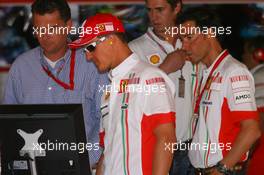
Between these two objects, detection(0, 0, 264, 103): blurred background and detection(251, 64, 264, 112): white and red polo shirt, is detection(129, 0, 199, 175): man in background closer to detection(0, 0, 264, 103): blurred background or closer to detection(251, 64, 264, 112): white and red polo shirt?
detection(251, 64, 264, 112): white and red polo shirt

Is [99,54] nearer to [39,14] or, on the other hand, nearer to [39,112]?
[39,112]

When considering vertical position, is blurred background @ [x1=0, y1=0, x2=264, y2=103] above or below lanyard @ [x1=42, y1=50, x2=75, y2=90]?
above

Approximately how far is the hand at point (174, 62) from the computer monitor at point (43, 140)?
1242mm

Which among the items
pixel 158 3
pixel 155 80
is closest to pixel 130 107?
pixel 155 80

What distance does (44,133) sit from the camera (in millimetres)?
2975

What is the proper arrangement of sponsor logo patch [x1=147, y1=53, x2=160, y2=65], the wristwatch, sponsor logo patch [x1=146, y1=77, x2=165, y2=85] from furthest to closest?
sponsor logo patch [x1=147, y1=53, x2=160, y2=65]
the wristwatch
sponsor logo patch [x1=146, y1=77, x2=165, y2=85]

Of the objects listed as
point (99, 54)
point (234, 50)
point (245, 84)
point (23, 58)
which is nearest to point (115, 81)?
point (99, 54)

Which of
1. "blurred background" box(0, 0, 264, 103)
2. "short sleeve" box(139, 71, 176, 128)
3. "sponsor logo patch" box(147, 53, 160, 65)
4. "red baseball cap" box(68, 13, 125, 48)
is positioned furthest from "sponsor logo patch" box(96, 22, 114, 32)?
"blurred background" box(0, 0, 264, 103)

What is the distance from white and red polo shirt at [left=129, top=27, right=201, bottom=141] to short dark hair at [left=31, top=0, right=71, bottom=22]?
0.60 m

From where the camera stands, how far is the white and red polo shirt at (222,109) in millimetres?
3391

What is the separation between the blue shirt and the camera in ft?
12.6

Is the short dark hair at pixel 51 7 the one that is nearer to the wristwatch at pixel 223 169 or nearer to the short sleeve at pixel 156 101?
the short sleeve at pixel 156 101

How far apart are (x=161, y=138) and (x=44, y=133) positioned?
0.46m

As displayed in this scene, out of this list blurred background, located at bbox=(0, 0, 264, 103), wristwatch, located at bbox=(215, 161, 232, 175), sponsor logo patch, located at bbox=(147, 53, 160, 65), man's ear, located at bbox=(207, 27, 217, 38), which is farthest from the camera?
blurred background, located at bbox=(0, 0, 264, 103)
